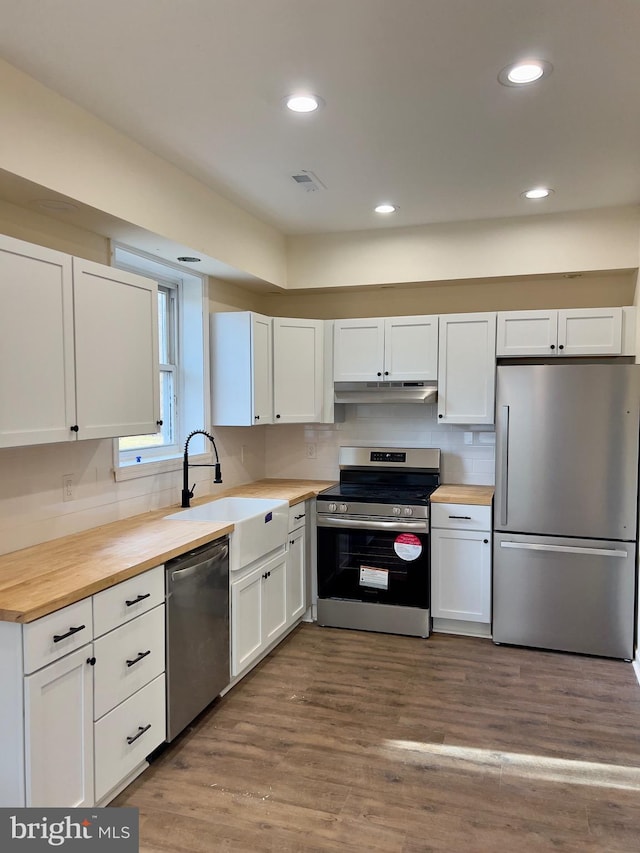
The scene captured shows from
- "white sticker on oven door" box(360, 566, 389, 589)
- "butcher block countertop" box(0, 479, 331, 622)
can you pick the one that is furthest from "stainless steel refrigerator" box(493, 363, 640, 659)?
"butcher block countertop" box(0, 479, 331, 622)

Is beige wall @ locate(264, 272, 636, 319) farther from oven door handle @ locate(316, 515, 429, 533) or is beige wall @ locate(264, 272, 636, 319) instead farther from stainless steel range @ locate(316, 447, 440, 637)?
oven door handle @ locate(316, 515, 429, 533)

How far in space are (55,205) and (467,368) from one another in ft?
8.85

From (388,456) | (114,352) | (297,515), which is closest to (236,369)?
(297,515)

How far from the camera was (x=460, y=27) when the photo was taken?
195cm

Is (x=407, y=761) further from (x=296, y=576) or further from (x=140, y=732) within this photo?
(x=296, y=576)

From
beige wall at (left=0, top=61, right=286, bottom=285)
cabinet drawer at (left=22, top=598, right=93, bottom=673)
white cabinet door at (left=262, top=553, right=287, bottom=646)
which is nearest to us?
cabinet drawer at (left=22, top=598, right=93, bottom=673)

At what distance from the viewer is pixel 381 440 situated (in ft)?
15.1

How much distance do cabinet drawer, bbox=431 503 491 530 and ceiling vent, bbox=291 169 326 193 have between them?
209 centimetres

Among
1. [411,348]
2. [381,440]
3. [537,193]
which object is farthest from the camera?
[381,440]

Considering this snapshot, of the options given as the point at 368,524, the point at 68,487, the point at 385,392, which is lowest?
the point at 368,524

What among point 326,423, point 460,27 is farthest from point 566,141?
point 326,423

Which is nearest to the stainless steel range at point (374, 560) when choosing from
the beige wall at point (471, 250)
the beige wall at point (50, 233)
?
the beige wall at point (471, 250)

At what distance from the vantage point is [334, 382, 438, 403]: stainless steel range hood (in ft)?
13.7

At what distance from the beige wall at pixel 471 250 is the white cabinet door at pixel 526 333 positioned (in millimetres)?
295
